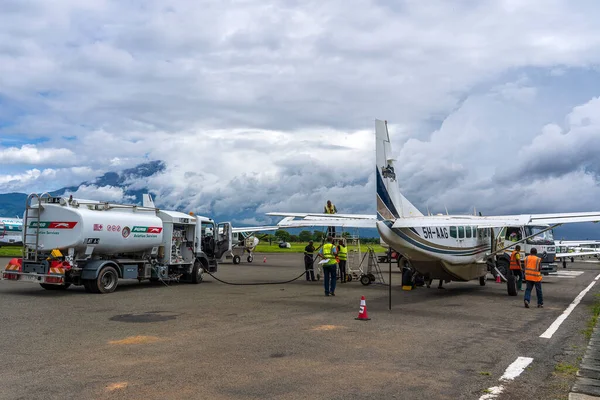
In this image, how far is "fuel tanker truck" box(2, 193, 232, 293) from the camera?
15.9 meters

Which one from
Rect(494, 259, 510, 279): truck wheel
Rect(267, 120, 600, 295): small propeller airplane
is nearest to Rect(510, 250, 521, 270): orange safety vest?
Rect(267, 120, 600, 295): small propeller airplane

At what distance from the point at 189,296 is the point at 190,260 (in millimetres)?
4767

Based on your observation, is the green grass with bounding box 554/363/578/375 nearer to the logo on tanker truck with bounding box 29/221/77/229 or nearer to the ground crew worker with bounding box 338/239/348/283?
the ground crew worker with bounding box 338/239/348/283

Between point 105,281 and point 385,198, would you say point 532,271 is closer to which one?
point 385,198

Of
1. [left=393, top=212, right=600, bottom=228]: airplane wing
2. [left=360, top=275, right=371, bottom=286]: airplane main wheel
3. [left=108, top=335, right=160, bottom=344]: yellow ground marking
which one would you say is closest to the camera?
[left=108, top=335, right=160, bottom=344]: yellow ground marking

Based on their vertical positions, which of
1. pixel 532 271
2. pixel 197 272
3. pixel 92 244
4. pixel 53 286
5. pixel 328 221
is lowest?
pixel 53 286

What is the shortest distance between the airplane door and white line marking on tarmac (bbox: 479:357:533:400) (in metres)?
16.8

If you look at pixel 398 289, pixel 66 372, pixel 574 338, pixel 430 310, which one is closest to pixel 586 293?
pixel 398 289

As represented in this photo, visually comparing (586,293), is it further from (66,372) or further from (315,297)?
(66,372)

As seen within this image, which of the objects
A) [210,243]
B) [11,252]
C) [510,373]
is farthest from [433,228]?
[11,252]

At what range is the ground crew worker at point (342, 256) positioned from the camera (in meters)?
20.9

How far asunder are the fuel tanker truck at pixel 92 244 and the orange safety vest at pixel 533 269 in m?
12.7

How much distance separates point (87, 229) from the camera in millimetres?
16047

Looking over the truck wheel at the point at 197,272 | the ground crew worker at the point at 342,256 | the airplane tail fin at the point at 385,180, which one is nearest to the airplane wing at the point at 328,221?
the airplane tail fin at the point at 385,180
